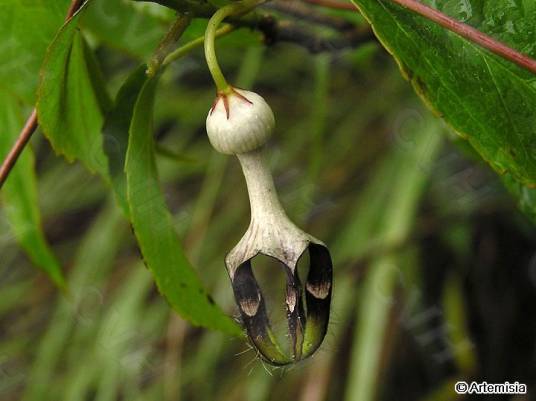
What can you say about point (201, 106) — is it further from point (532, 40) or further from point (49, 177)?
point (532, 40)

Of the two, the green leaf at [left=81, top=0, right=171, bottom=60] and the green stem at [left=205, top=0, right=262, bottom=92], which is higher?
the green stem at [left=205, top=0, right=262, bottom=92]

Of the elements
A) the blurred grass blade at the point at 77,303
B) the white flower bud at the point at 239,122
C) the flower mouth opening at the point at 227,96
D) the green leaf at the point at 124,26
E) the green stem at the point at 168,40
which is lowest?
the blurred grass blade at the point at 77,303

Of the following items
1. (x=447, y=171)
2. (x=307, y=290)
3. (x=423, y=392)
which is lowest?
(x=423, y=392)

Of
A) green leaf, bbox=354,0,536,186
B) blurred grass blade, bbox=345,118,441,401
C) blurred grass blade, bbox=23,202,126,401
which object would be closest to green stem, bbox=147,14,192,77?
green leaf, bbox=354,0,536,186

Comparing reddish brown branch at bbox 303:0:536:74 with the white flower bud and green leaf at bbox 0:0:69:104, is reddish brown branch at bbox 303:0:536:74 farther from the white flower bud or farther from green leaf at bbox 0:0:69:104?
green leaf at bbox 0:0:69:104

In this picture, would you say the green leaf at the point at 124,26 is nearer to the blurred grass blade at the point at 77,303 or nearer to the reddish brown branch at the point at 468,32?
the reddish brown branch at the point at 468,32

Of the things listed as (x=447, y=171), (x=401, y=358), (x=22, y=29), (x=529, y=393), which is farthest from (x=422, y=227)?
(x=22, y=29)

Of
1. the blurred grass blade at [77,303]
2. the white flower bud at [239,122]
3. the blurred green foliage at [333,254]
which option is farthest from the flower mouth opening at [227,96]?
the blurred grass blade at [77,303]
